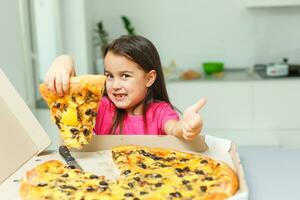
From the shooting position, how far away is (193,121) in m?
0.88

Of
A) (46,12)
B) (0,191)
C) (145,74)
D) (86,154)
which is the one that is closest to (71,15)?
(46,12)

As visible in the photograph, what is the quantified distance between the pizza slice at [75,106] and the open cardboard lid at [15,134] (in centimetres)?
5

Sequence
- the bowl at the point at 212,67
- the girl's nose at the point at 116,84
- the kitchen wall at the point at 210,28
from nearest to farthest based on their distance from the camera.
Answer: the girl's nose at the point at 116,84, the bowl at the point at 212,67, the kitchen wall at the point at 210,28

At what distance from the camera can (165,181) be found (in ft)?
2.55

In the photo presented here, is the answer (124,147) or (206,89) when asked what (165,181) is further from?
(206,89)

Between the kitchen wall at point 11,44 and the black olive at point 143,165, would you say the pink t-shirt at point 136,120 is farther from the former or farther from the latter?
the kitchen wall at point 11,44

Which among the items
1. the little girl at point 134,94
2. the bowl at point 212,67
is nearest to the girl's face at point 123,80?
the little girl at point 134,94

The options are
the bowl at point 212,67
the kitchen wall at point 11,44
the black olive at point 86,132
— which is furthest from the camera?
the bowl at point 212,67

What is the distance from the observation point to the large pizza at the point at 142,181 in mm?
730

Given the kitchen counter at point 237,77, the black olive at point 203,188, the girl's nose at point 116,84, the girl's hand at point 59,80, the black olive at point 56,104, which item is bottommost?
the kitchen counter at point 237,77

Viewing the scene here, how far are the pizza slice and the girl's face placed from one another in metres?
0.14

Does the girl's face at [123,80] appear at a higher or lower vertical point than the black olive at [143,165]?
higher

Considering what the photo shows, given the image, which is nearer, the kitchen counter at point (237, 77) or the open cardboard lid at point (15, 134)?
the open cardboard lid at point (15, 134)

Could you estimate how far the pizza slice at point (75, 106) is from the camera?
92 centimetres
